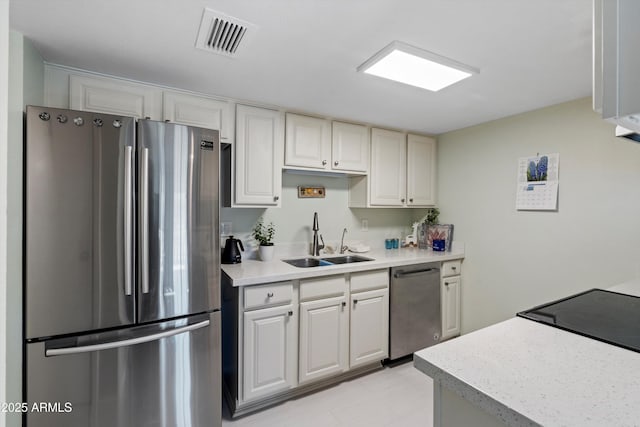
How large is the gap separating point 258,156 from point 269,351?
1.41 m

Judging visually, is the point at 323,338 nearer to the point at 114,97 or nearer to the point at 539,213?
the point at 539,213

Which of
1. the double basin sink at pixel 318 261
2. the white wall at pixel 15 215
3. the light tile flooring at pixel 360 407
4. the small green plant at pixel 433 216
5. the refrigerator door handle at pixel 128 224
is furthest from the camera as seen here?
the small green plant at pixel 433 216

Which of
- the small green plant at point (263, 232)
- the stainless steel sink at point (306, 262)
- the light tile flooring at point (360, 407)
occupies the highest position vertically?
the small green plant at point (263, 232)

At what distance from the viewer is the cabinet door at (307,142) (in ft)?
7.93

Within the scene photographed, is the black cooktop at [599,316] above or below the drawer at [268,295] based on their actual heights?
above

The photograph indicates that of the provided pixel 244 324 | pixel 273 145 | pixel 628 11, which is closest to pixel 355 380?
pixel 244 324

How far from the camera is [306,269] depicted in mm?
2084

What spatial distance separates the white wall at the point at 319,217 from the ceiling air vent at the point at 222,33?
127 cm

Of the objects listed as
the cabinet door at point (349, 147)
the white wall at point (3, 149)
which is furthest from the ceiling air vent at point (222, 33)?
the cabinet door at point (349, 147)

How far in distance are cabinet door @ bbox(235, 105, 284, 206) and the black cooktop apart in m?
1.78

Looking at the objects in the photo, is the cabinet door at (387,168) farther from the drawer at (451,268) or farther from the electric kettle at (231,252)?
the electric kettle at (231,252)

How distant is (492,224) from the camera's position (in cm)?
272

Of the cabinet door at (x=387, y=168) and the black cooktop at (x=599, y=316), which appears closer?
the black cooktop at (x=599, y=316)

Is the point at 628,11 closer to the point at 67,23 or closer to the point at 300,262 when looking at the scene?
the point at 67,23
